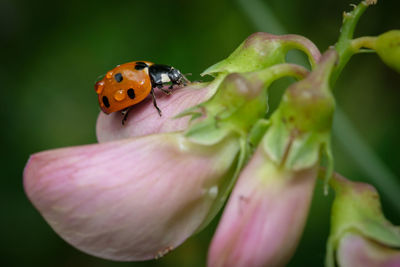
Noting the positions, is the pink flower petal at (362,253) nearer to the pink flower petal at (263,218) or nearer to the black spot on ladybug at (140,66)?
the pink flower petal at (263,218)

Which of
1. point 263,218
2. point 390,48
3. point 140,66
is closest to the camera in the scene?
point 263,218

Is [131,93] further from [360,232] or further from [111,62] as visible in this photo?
[111,62]

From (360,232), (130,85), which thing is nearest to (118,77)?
(130,85)

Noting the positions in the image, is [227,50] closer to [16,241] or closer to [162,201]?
[16,241]

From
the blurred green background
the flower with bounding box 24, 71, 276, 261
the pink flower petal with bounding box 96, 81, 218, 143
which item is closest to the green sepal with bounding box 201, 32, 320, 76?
the pink flower petal with bounding box 96, 81, 218, 143

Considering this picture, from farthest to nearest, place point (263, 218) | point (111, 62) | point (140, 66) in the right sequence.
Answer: point (111, 62) < point (140, 66) < point (263, 218)

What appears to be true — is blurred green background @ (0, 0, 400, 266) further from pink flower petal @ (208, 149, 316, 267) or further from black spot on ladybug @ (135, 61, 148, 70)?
pink flower petal @ (208, 149, 316, 267)
